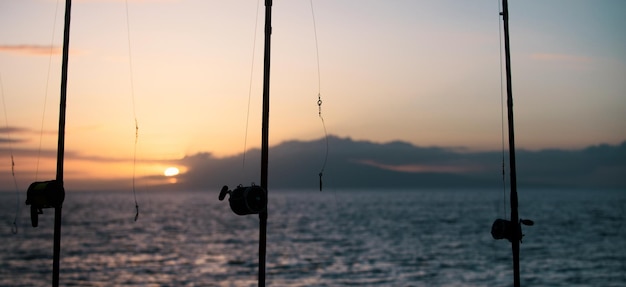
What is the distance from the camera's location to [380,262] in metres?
68.1

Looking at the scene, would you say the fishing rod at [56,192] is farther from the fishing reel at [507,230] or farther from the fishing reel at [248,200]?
the fishing reel at [507,230]

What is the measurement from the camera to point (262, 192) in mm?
14555

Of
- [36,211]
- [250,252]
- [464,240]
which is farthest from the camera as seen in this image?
[464,240]

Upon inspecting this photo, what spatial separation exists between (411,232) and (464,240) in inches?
634

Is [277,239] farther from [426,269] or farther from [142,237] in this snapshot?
[426,269]

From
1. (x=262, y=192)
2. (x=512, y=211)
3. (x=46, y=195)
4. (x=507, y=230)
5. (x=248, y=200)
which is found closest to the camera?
(x=248, y=200)

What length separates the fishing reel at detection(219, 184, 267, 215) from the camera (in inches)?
566

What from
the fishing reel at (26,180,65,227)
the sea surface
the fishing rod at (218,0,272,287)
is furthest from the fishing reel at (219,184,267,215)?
the sea surface

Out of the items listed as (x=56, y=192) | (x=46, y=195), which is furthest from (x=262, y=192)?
(x=46, y=195)

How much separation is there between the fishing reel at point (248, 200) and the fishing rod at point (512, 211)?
5276 mm

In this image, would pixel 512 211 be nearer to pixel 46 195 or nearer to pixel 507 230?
pixel 507 230

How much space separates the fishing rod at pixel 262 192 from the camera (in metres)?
14.4

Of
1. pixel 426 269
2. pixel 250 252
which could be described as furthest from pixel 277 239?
pixel 426 269

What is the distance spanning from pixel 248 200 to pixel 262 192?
331 mm
